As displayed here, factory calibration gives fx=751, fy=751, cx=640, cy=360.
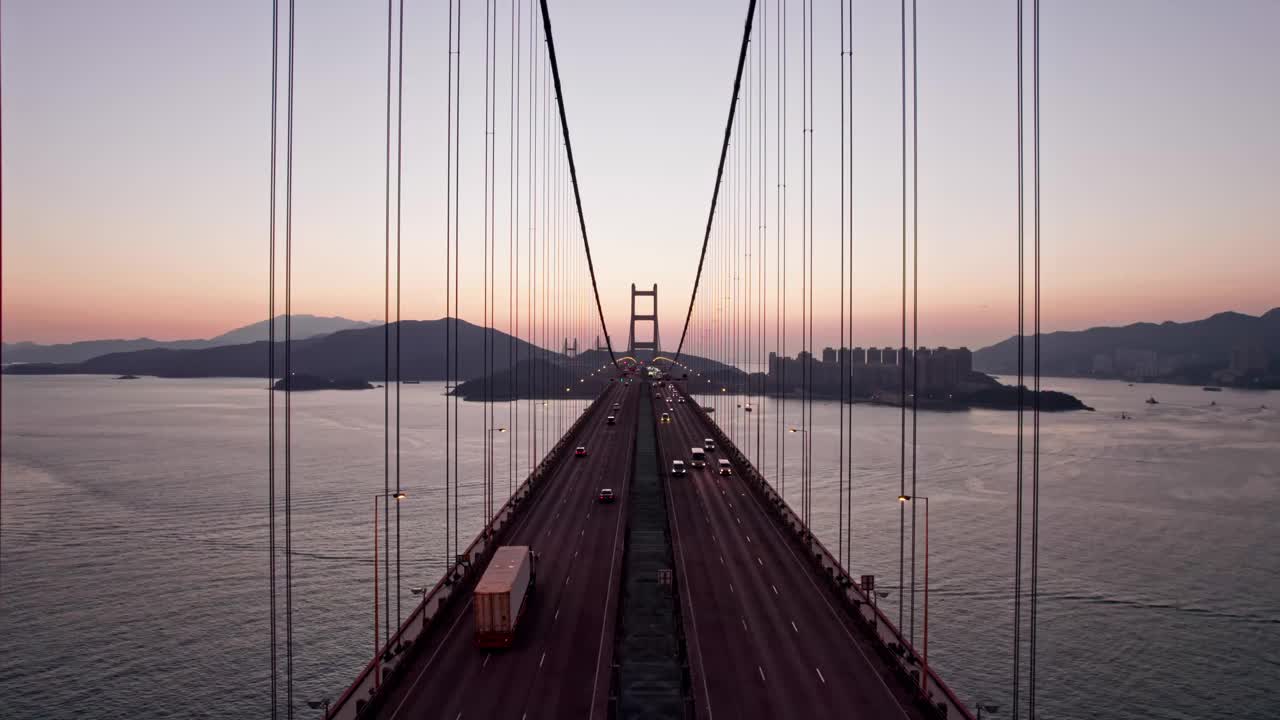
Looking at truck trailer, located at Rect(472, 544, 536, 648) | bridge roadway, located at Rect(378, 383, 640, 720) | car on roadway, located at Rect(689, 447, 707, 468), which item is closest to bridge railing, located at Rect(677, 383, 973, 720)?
bridge roadway, located at Rect(378, 383, 640, 720)

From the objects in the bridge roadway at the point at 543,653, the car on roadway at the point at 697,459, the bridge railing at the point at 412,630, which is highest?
the car on roadway at the point at 697,459

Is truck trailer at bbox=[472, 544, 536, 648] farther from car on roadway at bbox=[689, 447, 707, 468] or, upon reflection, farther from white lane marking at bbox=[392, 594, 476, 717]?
car on roadway at bbox=[689, 447, 707, 468]

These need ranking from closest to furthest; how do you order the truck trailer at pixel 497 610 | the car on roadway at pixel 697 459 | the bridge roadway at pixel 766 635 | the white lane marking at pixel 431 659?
the white lane marking at pixel 431 659
the bridge roadway at pixel 766 635
the truck trailer at pixel 497 610
the car on roadway at pixel 697 459

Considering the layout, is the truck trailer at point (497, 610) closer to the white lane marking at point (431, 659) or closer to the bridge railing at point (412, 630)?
the white lane marking at point (431, 659)

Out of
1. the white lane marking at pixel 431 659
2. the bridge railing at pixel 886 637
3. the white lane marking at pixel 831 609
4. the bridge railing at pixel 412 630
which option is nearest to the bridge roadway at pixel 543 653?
the white lane marking at pixel 431 659

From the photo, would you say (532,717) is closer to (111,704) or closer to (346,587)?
(111,704)

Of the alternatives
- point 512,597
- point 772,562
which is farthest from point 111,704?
point 772,562

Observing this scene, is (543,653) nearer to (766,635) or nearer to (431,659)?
(431,659)
